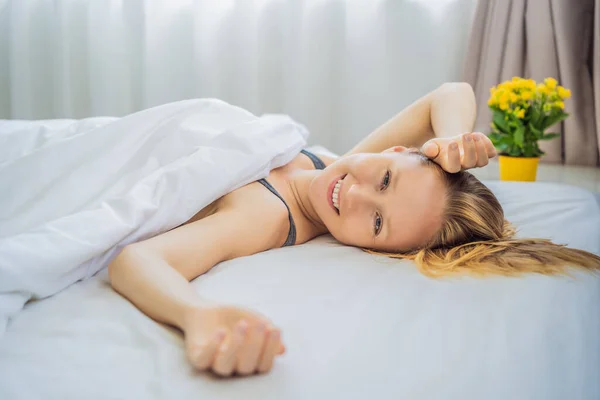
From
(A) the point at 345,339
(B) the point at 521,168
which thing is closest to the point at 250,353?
(A) the point at 345,339

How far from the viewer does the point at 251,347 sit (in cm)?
59

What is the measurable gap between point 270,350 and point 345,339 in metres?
0.13

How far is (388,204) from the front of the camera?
3.48 ft

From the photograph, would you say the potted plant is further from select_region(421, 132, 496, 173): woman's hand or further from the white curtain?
select_region(421, 132, 496, 173): woman's hand

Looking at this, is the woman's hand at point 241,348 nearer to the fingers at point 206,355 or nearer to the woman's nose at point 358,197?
the fingers at point 206,355

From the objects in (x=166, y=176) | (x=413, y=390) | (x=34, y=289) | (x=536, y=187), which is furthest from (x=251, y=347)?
(x=536, y=187)

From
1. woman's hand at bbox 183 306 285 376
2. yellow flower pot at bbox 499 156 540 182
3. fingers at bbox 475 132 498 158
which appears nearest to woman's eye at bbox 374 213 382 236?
fingers at bbox 475 132 498 158

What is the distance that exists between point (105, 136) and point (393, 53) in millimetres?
1921

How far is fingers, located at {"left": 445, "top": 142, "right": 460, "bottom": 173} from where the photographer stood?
1.03 meters

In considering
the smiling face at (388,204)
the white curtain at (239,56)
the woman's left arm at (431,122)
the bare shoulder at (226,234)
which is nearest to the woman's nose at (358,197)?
the smiling face at (388,204)

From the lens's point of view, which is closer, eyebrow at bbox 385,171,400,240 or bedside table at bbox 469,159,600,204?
eyebrow at bbox 385,171,400,240

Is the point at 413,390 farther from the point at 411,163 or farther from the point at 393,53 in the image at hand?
the point at 393,53

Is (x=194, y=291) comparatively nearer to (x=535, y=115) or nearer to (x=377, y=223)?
(x=377, y=223)

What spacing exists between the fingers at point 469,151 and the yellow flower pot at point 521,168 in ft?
3.95
